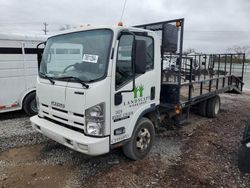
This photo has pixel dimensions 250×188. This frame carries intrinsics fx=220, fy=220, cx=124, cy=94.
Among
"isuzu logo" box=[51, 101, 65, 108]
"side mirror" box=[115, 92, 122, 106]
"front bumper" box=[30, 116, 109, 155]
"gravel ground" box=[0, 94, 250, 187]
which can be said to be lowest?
"gravel ground" box=[0, 94, 250, 187]

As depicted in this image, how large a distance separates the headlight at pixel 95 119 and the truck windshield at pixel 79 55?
0.41 m

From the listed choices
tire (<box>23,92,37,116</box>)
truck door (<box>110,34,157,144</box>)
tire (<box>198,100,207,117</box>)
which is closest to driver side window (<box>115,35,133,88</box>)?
truck door (<box>110,34,157,144</box>)

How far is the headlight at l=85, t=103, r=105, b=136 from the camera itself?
3.03 metres

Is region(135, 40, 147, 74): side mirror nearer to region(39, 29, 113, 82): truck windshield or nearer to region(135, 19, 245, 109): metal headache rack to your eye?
region(39, 29, 113, 82): truck windshield

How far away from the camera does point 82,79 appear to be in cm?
312

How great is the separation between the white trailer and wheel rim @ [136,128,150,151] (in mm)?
4298

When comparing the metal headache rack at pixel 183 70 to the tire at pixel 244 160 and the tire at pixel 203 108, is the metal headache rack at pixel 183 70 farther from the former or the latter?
the tire at pixel 244 160

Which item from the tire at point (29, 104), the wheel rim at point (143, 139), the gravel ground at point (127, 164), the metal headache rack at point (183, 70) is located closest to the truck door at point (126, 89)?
the wheel rim at point (143, 139)

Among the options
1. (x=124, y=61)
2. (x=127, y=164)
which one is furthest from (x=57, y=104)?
(x=127, y=164)

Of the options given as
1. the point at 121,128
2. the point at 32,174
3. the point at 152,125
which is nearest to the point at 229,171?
the point at 152,125

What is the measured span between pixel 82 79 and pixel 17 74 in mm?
4292

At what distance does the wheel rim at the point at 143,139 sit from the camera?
3.97 meters

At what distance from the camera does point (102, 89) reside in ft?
9.85

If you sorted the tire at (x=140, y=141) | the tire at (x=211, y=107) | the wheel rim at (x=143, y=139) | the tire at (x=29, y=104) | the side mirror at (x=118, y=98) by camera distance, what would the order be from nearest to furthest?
the side mirror at (x=118, y=98) → the tire at (x=140, y=141) → the wheel rim at (x=143, y=139) → the tire at (x=29, y=104) → the tire at (x=211, y=107)
